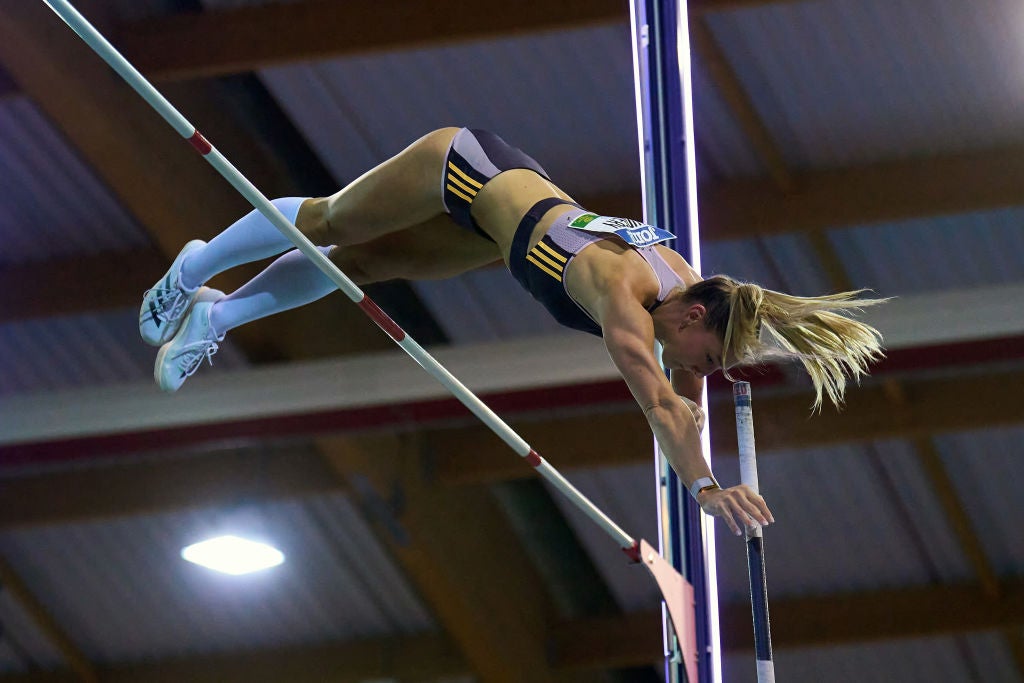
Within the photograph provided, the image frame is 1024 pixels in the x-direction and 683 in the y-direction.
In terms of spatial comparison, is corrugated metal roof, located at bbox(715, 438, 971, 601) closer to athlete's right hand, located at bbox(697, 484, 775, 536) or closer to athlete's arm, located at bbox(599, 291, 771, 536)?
athlete's arm, located at bbox(599, 291, 771, 536)

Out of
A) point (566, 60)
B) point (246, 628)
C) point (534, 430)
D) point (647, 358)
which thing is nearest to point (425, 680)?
point (246, 628)

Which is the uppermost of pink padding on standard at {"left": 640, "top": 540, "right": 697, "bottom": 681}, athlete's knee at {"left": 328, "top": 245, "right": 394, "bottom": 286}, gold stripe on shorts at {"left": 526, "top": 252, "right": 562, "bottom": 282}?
athlete's knee at {"left": 328, "top": 245, "right": 394, "bottom": 286}

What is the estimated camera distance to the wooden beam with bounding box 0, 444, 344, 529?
809 centimetres

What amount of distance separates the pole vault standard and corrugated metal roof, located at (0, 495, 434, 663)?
4630 millimetres

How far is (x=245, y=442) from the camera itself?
6887mm

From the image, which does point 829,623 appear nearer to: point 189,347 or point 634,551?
point 634,551

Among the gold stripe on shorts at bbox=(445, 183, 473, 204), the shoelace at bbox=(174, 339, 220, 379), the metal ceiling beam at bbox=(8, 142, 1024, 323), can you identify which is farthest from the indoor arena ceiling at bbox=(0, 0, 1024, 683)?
the shoelace at bbox=(174, 339, 220, 379)

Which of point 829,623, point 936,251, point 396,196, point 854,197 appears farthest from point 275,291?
point 829,623

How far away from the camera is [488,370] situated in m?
6.41

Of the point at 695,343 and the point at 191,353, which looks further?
the point at 191,353

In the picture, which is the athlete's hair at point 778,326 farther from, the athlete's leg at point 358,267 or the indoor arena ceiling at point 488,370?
the indoor arena ceiling at point 488,370

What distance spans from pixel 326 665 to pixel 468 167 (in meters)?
6.53

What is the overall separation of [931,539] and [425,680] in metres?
3.28

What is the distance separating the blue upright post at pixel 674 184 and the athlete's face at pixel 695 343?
37.8 inches
